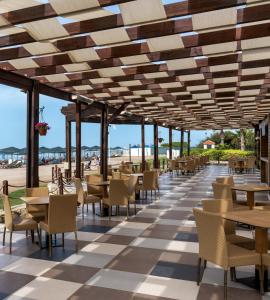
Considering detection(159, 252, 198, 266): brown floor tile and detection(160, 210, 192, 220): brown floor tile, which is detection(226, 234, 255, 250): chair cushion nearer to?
detection(159, 252, 198, 266): brown floor tile

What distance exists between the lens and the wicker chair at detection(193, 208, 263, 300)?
2824mm

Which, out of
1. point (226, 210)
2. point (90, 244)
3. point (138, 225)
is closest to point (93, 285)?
point (90, 244)

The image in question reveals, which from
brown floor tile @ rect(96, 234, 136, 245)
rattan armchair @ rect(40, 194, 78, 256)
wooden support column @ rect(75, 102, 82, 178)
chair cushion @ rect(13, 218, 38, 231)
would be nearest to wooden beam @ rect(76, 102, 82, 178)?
wooden support column @ rect(75, 102, 82, 178)

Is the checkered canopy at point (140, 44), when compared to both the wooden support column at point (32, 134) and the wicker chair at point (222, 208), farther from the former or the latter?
the wicker chair at point (222, 208)

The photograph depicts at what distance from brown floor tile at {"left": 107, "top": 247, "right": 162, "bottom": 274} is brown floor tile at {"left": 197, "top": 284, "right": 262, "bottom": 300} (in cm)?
70

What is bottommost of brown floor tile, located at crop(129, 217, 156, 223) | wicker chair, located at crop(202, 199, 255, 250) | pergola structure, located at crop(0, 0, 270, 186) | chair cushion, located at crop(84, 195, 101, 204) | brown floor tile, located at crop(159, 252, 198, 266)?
brown floor tile, located at crop(159, 252, 198, 266)

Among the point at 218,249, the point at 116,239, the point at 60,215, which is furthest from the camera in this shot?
the point at 116,239

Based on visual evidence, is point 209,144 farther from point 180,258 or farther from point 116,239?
point 180,258

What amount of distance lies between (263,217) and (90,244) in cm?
238

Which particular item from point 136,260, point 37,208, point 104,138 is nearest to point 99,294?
point 136,260

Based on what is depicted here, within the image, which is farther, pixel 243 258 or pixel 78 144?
pixel 78 144

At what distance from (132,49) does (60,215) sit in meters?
2.33

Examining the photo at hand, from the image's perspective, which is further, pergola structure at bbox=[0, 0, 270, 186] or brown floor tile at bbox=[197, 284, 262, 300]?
pergola structure at bbox=[0, 0, 270, 186]

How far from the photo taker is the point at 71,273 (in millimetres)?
3523
